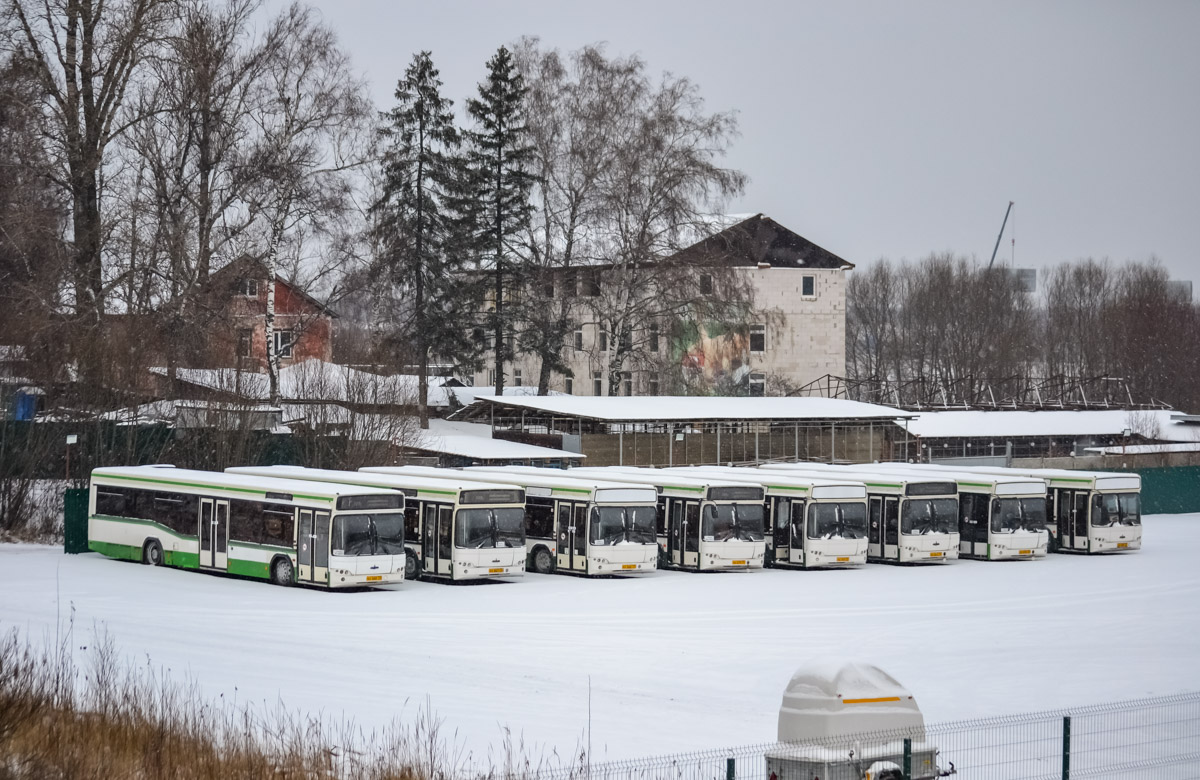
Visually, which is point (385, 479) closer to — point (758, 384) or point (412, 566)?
point (412, 566)

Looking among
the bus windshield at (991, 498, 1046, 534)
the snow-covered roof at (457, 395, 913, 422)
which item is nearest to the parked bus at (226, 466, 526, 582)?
the bus windshield at (991, 498, 1046, 534)

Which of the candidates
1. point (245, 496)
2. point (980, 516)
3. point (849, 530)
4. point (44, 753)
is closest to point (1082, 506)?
point (980, 516)

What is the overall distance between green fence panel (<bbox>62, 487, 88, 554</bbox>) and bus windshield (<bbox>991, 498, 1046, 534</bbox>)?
24.2 metres

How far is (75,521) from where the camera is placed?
36969 mm

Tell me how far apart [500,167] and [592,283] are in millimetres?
6329

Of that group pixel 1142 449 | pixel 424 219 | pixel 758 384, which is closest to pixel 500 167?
pixel 424 219

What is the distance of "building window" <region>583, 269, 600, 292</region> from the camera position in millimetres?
63750

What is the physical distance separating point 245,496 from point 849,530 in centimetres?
1540

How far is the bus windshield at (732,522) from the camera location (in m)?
36.4

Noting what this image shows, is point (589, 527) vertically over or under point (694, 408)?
under

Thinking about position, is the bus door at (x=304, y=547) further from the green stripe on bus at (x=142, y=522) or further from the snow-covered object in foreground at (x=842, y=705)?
the snow-covered object in foreground at (x=842, y=705)

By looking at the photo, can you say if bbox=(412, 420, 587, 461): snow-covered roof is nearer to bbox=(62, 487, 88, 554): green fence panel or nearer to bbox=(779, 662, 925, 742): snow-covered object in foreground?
bbox=(62, 487, 88, 554): green fence panel

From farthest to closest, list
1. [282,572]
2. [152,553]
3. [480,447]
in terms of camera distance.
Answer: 1. [480,447]
2. [152,553]
3. [282,572]

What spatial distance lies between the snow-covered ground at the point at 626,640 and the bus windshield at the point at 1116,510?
7.99 m
